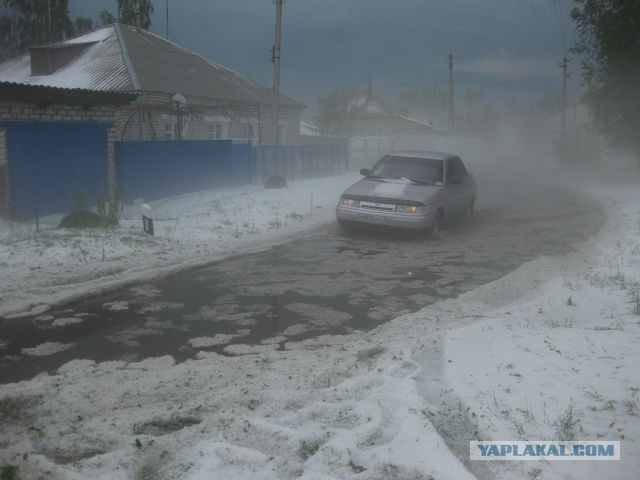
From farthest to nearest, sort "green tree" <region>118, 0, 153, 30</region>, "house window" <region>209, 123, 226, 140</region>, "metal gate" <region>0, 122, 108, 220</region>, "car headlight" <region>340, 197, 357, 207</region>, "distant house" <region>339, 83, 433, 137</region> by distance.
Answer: "distant house" <region>339, 83, 433, 137</region> → "green tree" <region>118, 0, 153, 30</region> → "house window" <region>209, 123, 226, 140</region> → "metal gate" <region>0, 122, 108, 220</region> → "car headlight" <region>340, 197, 357, 207</region>

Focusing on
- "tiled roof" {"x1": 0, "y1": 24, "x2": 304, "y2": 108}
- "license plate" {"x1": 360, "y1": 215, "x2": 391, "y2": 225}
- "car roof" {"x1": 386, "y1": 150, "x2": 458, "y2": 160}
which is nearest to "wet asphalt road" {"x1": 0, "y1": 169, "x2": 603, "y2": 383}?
"license plate" {"x1": 360, "y1": 215, "x2": 391, "y2": 225}

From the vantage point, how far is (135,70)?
2706 cm

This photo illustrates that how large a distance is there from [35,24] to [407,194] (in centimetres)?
4111

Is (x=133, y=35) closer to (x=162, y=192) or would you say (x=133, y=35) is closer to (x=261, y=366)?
(x=162, y=192)

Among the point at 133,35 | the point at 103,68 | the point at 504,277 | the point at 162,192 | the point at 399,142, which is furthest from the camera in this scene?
the point at 399,142

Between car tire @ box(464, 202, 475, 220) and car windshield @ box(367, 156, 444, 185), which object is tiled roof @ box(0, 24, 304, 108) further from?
car tire @ box(464, 202, 475, 220)

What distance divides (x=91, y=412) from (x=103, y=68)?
82.8ft

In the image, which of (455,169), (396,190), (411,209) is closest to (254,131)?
(455,169)

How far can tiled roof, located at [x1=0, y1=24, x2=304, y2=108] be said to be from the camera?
85.8 ft

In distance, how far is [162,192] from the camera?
1852 centimetres

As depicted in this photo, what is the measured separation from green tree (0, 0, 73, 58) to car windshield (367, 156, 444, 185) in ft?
126

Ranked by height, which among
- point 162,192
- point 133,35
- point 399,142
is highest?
point 133,35

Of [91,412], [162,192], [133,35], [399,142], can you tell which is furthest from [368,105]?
[91,412]

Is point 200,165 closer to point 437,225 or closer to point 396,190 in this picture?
point 396,190
